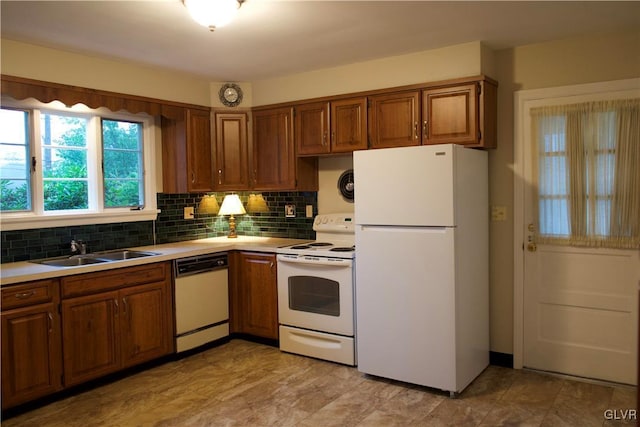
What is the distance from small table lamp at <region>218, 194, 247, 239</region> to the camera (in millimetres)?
4742

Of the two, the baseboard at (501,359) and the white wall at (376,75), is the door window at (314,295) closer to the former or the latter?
the baseboard at (501,359)

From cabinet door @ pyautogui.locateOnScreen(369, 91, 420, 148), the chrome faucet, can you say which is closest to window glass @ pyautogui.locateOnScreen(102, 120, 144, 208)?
the chrome faucet

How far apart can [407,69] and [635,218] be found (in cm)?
183

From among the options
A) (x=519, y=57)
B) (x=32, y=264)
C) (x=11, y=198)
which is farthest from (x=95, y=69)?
(x=519, y=57)

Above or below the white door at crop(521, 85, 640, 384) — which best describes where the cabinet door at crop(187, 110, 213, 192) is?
above

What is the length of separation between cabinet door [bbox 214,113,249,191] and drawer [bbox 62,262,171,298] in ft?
3.50

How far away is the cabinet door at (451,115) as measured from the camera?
3.48 meters

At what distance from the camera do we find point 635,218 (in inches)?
129

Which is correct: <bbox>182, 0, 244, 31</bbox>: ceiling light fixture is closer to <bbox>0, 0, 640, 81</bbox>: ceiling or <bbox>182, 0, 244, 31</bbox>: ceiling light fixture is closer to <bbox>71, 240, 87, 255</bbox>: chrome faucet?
<bbox>0, 0, 640, 81</bbox>: ceiling

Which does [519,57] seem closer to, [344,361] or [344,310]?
[344,310]

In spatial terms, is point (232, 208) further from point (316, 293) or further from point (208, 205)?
point (316, 293)

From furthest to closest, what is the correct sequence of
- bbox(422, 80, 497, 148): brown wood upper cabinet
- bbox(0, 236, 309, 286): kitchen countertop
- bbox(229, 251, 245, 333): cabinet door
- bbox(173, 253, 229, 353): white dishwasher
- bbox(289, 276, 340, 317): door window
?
1. bbox(229, 251, 245, 333): cabinet door
2. bbox(173, 253, 229, 353): white dishwasher
3. bbox(289, 276, 340, 317): door window
4. bbox(422, 80, 497, 148): brown wood upper cabinet
5. bbox(0, 236, 309, 286): kitchen countertop

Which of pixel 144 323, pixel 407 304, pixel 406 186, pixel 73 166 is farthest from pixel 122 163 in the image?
pixel 407 304

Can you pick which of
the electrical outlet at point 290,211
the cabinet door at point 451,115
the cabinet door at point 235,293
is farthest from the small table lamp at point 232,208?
the cabinet door at point 451,115
